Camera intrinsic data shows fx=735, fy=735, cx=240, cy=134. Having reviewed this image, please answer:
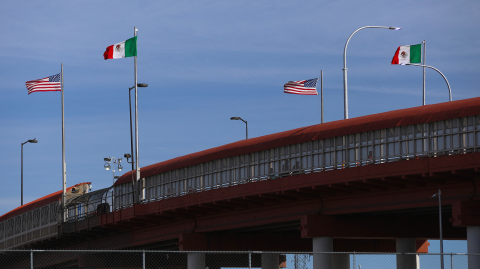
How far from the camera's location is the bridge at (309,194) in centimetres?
3481

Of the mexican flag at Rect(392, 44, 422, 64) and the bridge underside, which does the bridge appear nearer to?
the bridge underside

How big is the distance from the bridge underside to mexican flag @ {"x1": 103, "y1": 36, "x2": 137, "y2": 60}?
10.8 m

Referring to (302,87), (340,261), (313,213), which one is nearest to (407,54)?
(302,87)

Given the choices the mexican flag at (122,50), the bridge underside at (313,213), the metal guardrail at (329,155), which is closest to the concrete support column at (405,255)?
the bridge underside at (313,213)

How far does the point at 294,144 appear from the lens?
41.1m

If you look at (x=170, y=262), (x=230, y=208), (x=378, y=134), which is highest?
(x=378, y=134)

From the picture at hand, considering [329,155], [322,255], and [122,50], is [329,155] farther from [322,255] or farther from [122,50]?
[122,50]

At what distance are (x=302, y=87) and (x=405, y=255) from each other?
14.2 m

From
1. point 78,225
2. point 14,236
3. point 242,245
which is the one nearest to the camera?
point 242,245

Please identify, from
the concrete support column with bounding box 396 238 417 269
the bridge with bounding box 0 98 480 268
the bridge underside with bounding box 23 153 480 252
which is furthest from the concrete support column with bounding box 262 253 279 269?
the concrete support column with bounding box 396 238 417 269

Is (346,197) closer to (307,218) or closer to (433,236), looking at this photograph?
(307,218)

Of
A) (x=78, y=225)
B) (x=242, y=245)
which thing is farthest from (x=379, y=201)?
(x=78, y=225)

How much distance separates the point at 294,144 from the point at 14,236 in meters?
31.6

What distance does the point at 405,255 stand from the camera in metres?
47.0
